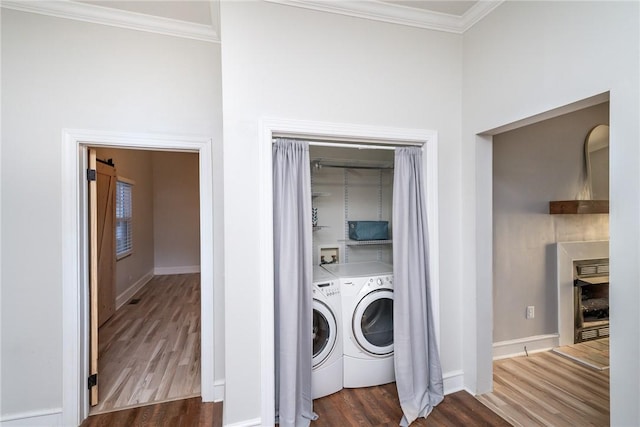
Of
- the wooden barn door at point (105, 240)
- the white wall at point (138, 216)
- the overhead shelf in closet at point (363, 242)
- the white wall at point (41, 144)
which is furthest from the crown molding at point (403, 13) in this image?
the white wall at point (138, 216)

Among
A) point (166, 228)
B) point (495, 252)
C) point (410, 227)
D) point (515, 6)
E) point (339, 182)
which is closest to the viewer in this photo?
point (515, 6)

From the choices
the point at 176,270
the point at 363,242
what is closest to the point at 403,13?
the point at 363,242

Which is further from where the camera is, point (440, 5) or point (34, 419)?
point (440, 5)

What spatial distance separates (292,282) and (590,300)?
3537 millimetres

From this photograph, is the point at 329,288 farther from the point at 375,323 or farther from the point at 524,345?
the point at 524,345

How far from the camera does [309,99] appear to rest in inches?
81.7

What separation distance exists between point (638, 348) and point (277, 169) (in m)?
2.11

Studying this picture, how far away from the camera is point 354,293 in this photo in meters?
2.39

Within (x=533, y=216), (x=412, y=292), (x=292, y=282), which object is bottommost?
(x=412, y=292)

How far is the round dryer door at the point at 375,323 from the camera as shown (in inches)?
93.7

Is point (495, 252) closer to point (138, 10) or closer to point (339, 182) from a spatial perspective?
point (339, 182)

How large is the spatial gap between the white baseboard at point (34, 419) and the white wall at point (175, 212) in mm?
5230

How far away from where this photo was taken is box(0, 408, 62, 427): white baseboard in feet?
6.46

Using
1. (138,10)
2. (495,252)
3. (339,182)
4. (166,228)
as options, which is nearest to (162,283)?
(166,228)
